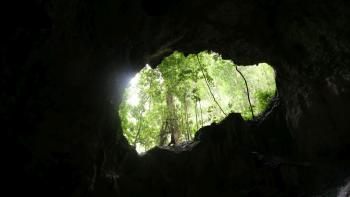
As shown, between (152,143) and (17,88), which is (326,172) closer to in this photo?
(17,88)

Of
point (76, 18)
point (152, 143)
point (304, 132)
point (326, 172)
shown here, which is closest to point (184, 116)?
point (152, 143)

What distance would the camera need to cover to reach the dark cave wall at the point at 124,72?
501 cm

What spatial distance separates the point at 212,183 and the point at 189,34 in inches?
202

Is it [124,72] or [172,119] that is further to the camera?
[172,119]

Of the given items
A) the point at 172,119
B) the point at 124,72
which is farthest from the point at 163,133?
the point at 124,72

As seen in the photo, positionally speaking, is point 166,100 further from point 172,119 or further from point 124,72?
point 124,72

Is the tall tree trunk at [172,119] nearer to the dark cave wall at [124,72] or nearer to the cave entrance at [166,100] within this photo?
the cave entrance at [166,100]

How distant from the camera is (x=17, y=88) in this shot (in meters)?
4.82

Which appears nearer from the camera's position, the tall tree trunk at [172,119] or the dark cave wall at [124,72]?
the dark cave wall at [124,72]

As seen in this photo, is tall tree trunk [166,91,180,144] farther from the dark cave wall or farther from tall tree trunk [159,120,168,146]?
the dark cave wall

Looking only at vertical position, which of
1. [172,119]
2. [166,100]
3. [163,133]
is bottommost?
[163,133]

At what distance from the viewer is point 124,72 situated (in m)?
8.42

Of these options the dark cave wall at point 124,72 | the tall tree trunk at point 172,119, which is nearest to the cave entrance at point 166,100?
the tall tree trunk at point 172,119

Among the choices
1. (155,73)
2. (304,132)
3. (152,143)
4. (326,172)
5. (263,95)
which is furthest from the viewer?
(152,143)
